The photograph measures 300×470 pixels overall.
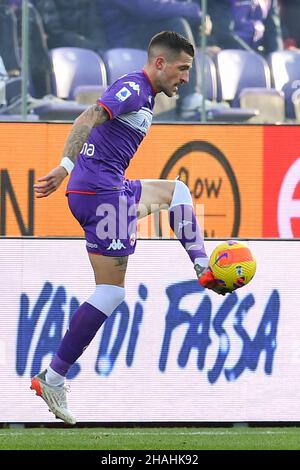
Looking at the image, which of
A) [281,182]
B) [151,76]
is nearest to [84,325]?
[151,76]

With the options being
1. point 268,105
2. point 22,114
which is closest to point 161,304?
point 22,114

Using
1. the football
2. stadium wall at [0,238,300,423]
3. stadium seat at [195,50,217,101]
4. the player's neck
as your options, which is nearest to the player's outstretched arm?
the player's neck

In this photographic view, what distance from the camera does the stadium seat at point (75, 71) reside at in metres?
11.4

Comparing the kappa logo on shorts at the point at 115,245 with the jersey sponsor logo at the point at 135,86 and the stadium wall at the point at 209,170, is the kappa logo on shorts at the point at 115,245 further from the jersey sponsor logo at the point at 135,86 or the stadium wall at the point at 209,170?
the stadium wall at the point at 209,170

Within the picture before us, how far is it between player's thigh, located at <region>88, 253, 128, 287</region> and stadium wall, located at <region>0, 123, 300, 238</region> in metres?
3.73

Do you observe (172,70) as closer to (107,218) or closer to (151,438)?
(107,218)

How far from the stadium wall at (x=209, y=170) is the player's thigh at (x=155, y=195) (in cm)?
358

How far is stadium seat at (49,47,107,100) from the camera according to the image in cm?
1141

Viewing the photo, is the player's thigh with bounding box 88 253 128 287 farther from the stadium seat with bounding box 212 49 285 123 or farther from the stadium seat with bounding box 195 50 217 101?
the stadium seat with bounding box 212 49 285 123

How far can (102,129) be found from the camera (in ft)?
21.5

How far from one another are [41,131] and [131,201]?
400cm

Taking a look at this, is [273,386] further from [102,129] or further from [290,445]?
[102,129]

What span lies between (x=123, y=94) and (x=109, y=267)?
3.26 feet

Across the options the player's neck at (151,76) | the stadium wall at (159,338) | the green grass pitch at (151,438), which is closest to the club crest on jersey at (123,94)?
the player's neck at (151,76)
